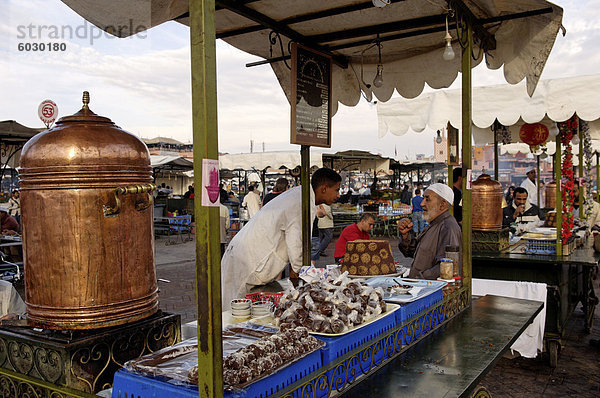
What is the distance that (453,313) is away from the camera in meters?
Result: 2.93

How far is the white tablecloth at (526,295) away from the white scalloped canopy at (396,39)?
204 centimetres

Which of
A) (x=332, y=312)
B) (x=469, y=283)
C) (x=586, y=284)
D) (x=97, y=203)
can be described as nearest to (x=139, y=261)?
(x=97, y=203)

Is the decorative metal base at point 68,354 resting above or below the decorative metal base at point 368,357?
above

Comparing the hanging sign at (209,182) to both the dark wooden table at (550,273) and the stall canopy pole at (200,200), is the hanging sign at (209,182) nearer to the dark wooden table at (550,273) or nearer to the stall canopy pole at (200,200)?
the stall canopy pole at (200,200)

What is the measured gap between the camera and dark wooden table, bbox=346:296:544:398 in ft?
5.92

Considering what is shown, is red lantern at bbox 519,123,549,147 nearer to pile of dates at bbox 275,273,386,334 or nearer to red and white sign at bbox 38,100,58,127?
pile of dates at bbox 275,273,386,334

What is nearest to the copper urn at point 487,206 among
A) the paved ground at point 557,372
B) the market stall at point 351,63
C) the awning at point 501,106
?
the awning at point 501,106

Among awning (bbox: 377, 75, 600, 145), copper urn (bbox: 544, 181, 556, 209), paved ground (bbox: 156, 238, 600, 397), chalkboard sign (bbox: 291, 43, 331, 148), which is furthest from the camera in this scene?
copper urn (bbox: 544, 181, 556, 209)

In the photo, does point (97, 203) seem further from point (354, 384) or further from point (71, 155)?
point (354, 384)

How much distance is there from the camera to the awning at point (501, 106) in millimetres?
5512

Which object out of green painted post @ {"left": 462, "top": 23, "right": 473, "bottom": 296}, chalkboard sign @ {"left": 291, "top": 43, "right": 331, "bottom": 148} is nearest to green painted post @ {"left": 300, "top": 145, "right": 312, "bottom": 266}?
chalkboard sign @ {"left": 291, "top": 43, "right": 331, "bottom": 148}

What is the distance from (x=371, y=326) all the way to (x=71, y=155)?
135cm

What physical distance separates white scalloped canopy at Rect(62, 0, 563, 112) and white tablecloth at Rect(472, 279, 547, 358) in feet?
6.69

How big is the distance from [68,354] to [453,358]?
1.62 m
